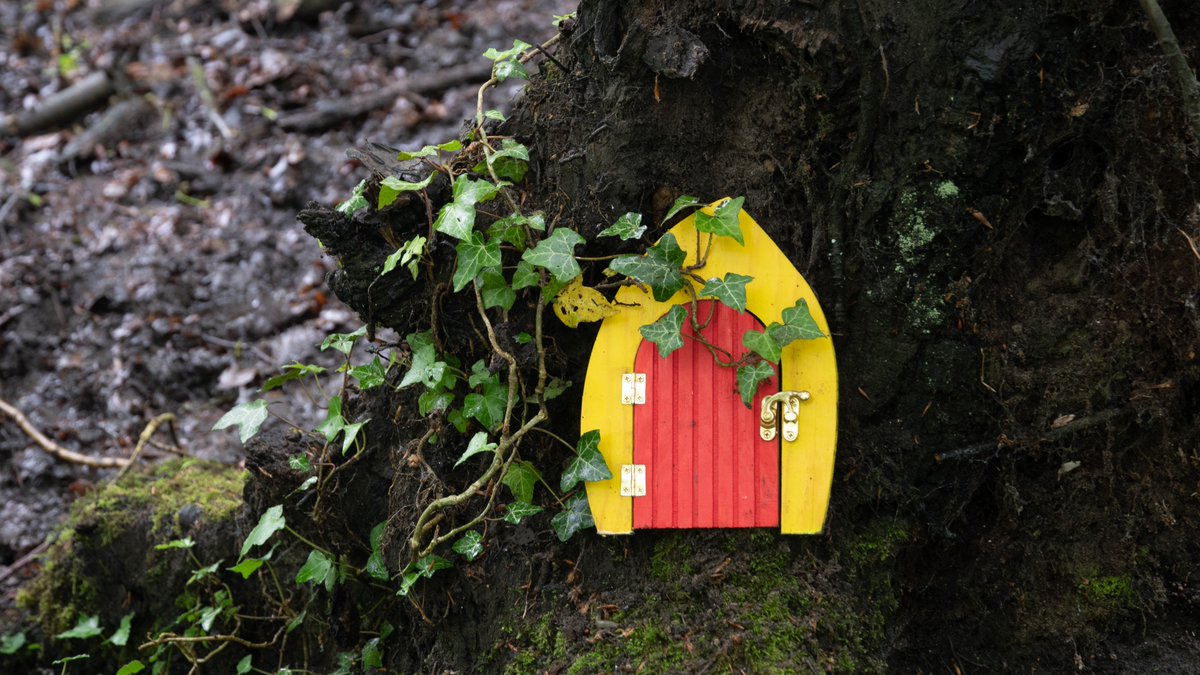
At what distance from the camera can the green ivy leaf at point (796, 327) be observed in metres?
2.62

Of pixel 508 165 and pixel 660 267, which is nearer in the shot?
pixel 660 267

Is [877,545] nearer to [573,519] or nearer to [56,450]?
[573,519]

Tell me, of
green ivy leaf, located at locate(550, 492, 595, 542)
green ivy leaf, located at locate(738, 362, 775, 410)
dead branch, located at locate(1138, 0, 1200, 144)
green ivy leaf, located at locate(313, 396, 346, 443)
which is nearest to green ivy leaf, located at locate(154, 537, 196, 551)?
green ivy leaf, located at locate(313, 396, 346, 443)

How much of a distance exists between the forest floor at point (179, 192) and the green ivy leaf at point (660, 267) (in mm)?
2205

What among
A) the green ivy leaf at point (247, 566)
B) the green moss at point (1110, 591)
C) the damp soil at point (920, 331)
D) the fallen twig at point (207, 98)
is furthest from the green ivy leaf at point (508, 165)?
the fallen twig at point (207, 98)

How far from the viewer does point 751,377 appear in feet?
8.70

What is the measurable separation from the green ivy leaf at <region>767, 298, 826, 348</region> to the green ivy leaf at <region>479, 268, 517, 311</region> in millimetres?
822

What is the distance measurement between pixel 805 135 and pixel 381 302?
1494 millimetres

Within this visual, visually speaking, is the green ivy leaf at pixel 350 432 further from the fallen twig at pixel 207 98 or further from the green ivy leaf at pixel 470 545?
the fallen twig at pixel 207 98

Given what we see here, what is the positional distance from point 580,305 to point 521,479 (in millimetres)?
578

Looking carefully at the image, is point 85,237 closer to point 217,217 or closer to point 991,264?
point 217,217

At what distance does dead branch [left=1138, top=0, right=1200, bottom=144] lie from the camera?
7.81 ft

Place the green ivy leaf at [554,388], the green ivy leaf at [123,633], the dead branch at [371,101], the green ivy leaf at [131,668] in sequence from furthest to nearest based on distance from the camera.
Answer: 1. the dead branch at [371,101]
2. the green ivy leaf at [123,633]
3. the green ivy leaf at [131,668]
4. the green ivy leaf at [554,388]

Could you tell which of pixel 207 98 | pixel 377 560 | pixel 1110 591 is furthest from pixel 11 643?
→ pixel 1110 591
